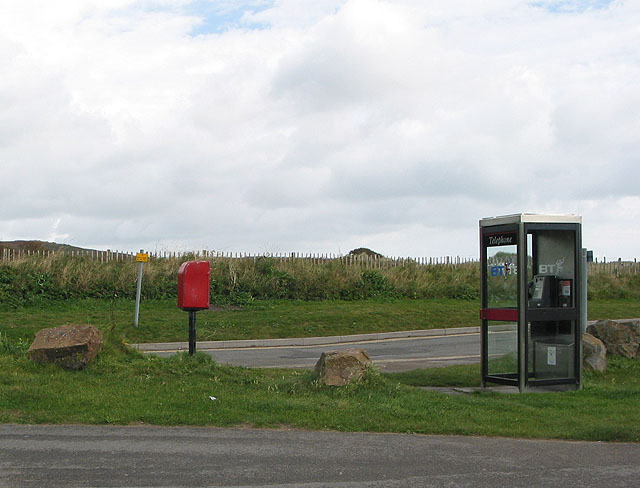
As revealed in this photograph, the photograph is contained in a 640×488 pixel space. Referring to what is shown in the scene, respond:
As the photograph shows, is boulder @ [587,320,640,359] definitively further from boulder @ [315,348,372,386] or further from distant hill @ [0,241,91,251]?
distant hill @ [0,241,91,251]

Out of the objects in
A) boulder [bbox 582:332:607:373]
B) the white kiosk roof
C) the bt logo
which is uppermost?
the white kiosk roof

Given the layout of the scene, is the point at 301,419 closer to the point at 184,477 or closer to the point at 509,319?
the point at 184,477

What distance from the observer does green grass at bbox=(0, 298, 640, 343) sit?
2081cm

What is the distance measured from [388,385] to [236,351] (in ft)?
29.1

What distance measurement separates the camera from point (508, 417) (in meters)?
9.20

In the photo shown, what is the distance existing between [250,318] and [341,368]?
1318cm

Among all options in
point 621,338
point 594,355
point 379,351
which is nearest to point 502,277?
point 594,355

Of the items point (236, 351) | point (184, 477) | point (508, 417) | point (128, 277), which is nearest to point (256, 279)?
point (128, 277)

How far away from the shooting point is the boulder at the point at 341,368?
32.9ft

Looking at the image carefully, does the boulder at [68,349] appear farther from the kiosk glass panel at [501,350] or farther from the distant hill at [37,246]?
the distant hill at [37,246]

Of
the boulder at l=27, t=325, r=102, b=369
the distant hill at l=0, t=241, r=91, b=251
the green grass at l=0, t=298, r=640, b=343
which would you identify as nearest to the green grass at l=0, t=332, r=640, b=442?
the boulder at l=27, t=325, r=102, b=369

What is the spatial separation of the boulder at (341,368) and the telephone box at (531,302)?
274 centimetres

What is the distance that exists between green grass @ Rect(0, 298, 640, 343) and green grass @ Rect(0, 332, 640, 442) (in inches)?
334

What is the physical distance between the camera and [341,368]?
1015 cm
